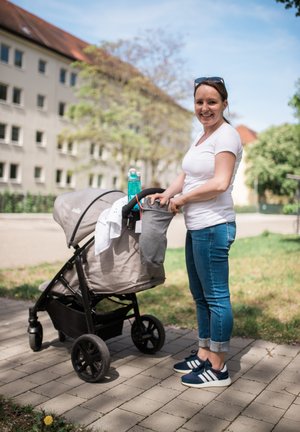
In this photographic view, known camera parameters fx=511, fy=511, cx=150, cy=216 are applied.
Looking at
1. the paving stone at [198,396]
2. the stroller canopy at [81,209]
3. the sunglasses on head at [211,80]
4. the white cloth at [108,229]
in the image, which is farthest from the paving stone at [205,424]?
the sunglasses on head at [211,80]

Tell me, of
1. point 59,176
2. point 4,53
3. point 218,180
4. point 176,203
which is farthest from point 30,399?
point 59,176

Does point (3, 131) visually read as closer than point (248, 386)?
No

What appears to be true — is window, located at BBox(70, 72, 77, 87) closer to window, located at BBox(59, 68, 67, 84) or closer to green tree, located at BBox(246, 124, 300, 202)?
window, located at BBox(59, 68, 67, 84)

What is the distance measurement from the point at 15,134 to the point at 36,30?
33.7ft

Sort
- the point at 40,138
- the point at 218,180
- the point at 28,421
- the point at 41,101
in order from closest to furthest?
the point at 28,421 → the point at 218,180 → the point at 41,101 → the point at 40,138

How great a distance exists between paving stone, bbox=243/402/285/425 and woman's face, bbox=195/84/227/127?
179 centimetres

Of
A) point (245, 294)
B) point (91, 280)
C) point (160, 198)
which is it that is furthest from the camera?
point (245, 294)

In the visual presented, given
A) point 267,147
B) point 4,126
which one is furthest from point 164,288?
point 267,147

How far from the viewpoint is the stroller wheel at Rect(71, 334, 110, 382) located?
3447 mm

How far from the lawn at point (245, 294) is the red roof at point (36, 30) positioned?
111 ft

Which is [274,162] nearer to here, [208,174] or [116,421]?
[208,174]

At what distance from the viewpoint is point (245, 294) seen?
264 inches

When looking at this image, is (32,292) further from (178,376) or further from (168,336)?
Result: (178,376)

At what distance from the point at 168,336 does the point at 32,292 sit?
2361mm
